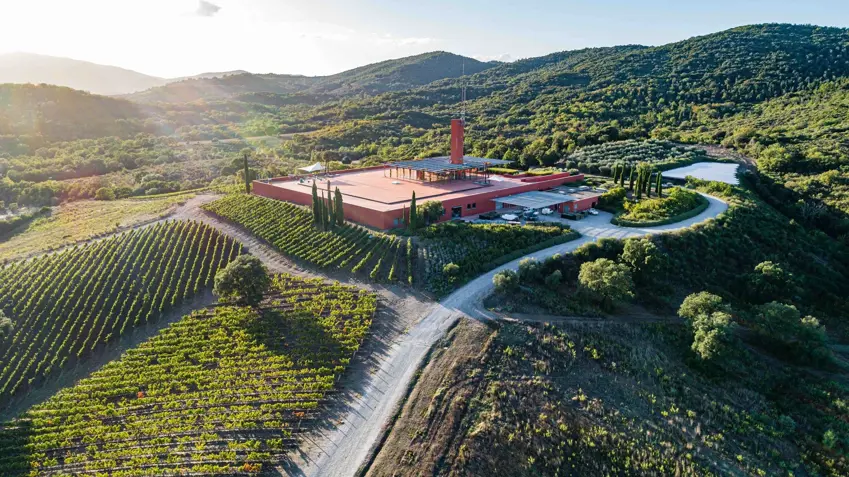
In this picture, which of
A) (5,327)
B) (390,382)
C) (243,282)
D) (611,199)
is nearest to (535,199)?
(611,199)

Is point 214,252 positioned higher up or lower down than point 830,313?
higher up

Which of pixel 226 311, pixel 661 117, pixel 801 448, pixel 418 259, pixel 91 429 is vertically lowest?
pixel 801 448

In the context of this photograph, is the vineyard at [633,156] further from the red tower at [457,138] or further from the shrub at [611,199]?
the red tower at [457,138]

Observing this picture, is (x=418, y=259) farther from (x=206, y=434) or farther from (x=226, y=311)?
(x=206, y=434)


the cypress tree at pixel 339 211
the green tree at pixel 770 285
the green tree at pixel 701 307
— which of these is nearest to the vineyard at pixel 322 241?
the cypress tree at pixel 339 211

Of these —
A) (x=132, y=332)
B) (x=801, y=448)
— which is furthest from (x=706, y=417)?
(x=132, y=332)

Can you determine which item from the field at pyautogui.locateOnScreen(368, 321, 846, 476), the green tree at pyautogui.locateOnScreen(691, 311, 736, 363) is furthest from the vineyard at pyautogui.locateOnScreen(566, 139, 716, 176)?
the field at pyautogui.locateOnScreen(368, 321, 846, 476)
